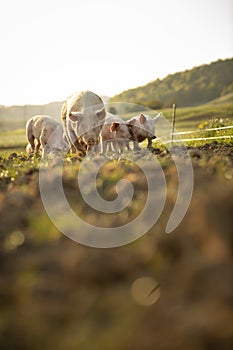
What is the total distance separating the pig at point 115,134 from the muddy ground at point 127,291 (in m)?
7.18

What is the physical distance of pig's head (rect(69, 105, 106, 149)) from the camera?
8.21 meters

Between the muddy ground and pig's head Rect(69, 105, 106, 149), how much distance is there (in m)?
6.44

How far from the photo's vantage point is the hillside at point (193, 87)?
4338cm

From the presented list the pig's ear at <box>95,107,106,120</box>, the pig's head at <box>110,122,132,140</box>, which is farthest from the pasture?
the pig's head at <box>110,122,132,140</box>

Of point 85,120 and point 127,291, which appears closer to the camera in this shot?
point 127,291

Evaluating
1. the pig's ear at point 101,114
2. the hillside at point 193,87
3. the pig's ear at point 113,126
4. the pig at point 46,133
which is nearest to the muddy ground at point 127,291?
the pig's ear at point 101,114

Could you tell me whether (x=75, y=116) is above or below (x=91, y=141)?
above

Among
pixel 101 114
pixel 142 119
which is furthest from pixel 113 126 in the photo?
pixel 142 119

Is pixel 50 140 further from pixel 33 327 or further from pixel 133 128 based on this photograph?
pixel 33 327

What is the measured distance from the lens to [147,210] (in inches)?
82.0

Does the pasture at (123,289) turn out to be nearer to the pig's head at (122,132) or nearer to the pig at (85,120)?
the pig at (85,120)

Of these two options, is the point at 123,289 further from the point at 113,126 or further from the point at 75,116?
the point at 113,126

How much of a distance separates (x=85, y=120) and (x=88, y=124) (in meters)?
0.10

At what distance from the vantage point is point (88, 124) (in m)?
8.23
